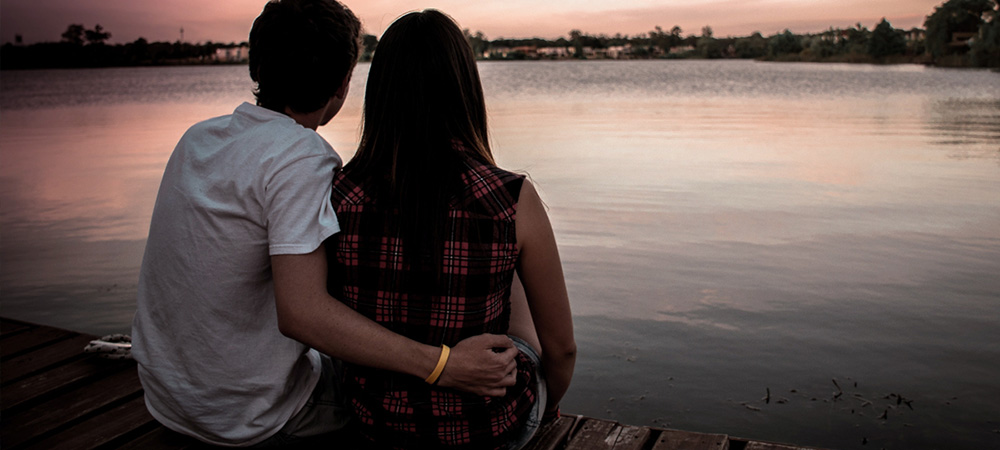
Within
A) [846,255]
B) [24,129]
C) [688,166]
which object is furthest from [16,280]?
[24,129]

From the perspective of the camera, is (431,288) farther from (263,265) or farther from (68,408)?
(68,408)

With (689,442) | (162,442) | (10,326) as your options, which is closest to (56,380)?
(162,442)

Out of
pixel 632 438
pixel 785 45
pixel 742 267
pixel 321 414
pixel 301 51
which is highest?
pixel 785 45

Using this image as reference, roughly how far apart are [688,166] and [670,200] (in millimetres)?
2464

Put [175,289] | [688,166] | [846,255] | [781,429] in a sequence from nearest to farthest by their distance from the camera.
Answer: [175,289] → [781,429] → [846,255] → [688,166]

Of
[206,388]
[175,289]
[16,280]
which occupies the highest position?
[175,289]

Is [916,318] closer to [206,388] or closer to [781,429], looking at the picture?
[781,429]

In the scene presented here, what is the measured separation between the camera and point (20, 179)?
1098 centimetres

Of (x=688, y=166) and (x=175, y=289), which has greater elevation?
(x=175, y=289)

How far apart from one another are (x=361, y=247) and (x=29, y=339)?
273 cm

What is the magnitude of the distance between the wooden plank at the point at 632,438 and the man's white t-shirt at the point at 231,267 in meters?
1.01

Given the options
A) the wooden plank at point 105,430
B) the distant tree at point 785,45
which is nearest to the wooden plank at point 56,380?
the wooden plank at point 105,430

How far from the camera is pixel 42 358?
323 centimetres

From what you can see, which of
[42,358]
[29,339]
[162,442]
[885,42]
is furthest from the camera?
[885,42]
